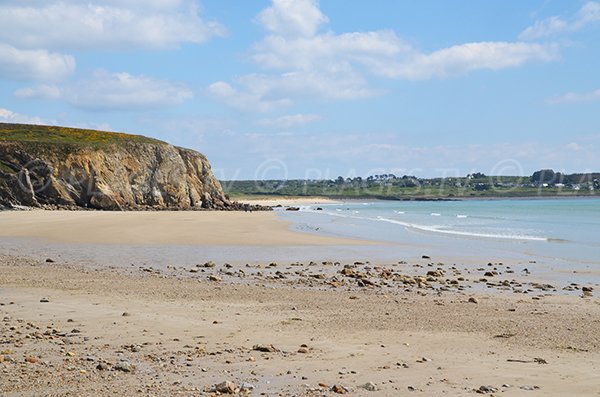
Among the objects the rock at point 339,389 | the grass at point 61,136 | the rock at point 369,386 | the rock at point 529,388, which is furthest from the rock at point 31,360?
the grass at point 61,136

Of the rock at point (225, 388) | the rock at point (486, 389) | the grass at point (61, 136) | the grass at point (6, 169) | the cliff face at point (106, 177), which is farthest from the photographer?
the grass at point (61, 136)

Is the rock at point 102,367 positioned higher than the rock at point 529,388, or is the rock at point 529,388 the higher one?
the rock at point 529,388

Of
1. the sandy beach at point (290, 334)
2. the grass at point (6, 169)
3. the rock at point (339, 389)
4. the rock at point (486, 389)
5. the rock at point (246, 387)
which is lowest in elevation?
the sandy beach at point (290, 334)

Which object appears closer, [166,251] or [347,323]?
[347,323]

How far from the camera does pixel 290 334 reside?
8555 mm

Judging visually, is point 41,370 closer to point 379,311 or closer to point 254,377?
point 254,377

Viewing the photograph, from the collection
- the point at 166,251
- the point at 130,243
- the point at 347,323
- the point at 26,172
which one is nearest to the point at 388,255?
the point at 166,251

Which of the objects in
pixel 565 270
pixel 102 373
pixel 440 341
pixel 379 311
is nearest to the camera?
pixel 102 373

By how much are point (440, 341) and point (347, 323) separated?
5.27 feet

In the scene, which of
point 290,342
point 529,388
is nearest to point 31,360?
point 290,342

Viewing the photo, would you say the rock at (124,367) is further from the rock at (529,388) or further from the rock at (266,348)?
the rock at (529,388)

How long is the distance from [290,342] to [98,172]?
5630 cm

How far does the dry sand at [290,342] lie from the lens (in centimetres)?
624

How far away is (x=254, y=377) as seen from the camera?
6449mm
